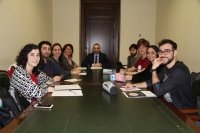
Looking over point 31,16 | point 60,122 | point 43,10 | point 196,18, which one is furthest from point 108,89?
point 43,10

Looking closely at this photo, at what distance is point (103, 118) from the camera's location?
1.22 m

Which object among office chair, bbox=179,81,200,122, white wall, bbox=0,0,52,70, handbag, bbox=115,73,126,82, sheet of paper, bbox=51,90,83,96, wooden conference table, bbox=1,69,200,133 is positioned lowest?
office chair, bbox=179,81,200,122

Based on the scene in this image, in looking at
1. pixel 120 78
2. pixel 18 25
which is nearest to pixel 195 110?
pixel 120 78

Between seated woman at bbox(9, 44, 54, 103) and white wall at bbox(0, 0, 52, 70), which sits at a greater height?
white wall at bbox(0, 0, 52, 70)

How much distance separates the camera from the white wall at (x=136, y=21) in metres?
5.83

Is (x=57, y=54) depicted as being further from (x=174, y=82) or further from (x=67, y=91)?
(x=174, y=82)

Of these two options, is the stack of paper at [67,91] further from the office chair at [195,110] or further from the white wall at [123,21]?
the white wall at [123,21]

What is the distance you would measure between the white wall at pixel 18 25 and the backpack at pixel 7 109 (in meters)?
1.51

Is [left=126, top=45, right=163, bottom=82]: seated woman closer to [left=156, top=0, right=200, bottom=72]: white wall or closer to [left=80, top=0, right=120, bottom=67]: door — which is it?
[left=156, top=0, right=200, bottom=72]: white wall

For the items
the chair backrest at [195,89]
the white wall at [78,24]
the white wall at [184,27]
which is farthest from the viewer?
the white wall at [184,27]

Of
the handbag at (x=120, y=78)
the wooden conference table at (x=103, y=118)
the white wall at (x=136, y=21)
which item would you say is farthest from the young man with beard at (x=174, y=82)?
the white wall at (x=136, y=21)

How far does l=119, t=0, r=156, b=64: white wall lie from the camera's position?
5.83 metres

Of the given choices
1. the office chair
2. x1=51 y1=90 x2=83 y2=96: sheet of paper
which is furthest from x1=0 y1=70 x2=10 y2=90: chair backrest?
the office chair

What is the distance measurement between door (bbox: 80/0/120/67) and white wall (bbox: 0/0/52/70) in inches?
54.2
